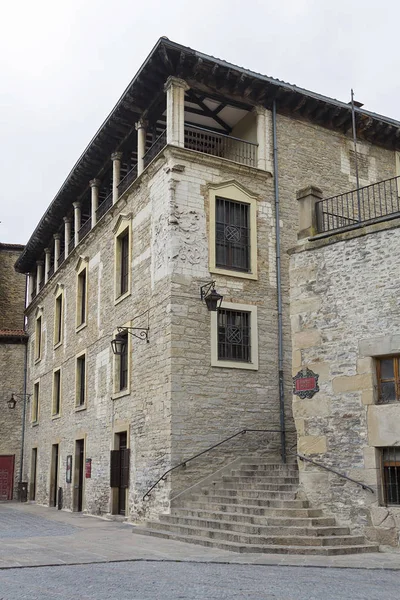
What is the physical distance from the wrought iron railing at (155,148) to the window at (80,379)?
22.5ft

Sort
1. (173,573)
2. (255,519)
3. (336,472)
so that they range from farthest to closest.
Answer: (255,519), (336,472), (173,573)

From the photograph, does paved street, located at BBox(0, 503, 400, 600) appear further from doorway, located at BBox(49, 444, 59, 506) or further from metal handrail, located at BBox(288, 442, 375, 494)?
doorway, located at BBox(49, 444, 59, 506)

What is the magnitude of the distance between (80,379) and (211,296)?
8.93 m

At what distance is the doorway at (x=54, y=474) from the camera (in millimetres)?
23844

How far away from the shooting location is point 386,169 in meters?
19.4

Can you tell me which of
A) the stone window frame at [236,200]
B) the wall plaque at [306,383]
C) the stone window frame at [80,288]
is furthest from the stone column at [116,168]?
the wall plaque at [306,383]

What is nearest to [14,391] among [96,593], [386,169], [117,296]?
[117,296]

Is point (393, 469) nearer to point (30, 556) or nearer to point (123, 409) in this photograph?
point (30, 556)

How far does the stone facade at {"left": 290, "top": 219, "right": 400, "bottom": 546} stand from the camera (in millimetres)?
10812

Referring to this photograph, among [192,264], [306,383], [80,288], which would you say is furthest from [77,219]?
[306,383]

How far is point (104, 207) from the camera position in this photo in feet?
68.4

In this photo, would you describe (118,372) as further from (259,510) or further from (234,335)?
(259,510)

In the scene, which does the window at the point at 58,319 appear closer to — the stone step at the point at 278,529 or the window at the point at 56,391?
the window at the point at 56,391

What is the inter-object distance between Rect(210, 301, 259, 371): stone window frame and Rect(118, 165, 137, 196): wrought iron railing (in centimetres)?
477
